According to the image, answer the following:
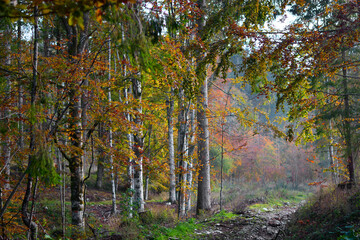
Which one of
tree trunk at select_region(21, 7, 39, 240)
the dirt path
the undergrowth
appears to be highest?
tree trunk at select_region(21, 7, 39, 240)

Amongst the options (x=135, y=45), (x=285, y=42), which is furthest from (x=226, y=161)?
(x=135, y=45)

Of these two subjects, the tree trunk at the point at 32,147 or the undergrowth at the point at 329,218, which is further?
the undergrowth at the point at 329,218

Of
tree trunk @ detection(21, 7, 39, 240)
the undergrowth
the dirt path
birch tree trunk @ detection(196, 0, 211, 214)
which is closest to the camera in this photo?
tree trunk @ detection(21, 7, 39, 240)

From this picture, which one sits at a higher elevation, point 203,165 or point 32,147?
point 32,147

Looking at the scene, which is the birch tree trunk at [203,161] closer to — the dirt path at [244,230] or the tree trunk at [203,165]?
the tree trunk at [203,165]

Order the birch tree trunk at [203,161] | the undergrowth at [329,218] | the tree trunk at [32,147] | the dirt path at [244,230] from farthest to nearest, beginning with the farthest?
1. the birch tree trunk at [203,161]
2. the dirt path at [244,230]
3. the undergrowth at [329,218]
4. the tree trunk at [32,147]

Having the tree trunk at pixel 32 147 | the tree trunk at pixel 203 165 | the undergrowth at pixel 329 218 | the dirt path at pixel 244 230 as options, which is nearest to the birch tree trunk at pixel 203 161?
the tree trunk at pixel 203 165

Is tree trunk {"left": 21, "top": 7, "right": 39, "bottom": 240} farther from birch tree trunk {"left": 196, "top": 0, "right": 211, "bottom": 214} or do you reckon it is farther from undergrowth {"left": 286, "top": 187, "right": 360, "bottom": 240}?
birch tree trunk {"left": 196, "top": 0, "right": 211, "bottom": 214}

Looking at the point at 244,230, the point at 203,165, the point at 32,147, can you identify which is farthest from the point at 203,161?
the point at 32,147

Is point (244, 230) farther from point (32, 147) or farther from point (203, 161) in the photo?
point (32, 147)

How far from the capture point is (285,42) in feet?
19.2

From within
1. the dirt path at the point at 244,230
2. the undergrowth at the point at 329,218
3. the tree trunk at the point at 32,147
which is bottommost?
the dirt path at the point at 244,230

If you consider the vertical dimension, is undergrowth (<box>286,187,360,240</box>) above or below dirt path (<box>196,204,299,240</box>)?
above

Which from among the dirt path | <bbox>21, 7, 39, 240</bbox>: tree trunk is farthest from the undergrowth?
<bbox>21, 7, 39, 240</bbox>: tree trunk
